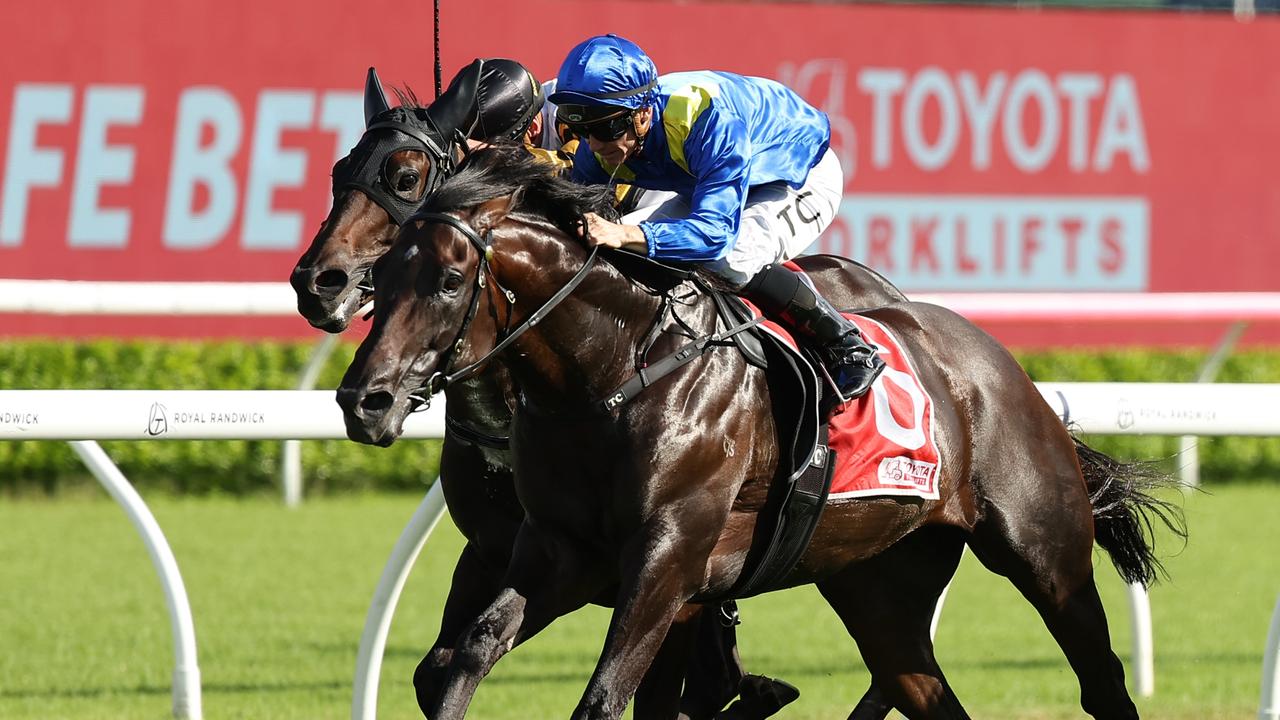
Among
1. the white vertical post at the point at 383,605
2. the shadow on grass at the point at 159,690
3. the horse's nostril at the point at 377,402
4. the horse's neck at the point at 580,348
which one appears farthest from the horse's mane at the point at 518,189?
the shadow on grass at the point at 159,690

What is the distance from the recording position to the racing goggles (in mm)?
3244

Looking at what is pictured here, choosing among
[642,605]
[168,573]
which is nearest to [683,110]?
[642,605]

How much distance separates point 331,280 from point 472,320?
58cm

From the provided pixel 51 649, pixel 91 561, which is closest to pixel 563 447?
pixel 51 649

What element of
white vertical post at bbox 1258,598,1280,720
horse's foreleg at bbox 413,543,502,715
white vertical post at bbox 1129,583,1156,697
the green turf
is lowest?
the green turf

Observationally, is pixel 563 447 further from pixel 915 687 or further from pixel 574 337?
pixel 915 687

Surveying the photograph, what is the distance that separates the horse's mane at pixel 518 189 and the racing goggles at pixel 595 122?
0.15 m

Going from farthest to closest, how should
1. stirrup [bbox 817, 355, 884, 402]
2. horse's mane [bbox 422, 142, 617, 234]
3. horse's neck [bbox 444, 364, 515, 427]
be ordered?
horse's neck [bbox 444, 364, 515, 427], stirrup [bbox 817, 355, 884, 402], horse's mane [bbox 422, 142, 617, 234]

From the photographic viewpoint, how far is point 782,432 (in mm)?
3379

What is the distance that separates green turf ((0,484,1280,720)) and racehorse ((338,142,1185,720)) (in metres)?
0.69

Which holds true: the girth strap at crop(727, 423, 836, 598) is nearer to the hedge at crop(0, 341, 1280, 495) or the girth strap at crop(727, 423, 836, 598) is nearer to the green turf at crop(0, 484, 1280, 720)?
the green turf at crop(0, 484, 1280, 720)

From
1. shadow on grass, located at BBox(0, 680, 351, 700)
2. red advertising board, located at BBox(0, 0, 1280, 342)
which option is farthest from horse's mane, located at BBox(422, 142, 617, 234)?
red advertising board, located at BBox(0, 0, 1280, 342)

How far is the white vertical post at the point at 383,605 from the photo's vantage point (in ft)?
13.4

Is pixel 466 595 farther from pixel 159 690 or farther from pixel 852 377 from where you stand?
pixel 159 690
